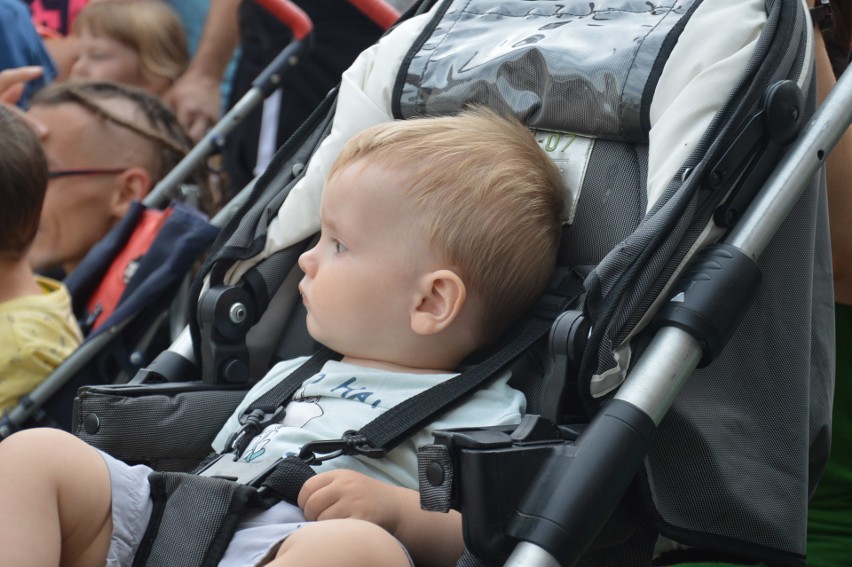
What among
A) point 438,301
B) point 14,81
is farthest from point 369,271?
point 14,81

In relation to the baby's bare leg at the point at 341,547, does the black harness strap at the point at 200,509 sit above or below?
below

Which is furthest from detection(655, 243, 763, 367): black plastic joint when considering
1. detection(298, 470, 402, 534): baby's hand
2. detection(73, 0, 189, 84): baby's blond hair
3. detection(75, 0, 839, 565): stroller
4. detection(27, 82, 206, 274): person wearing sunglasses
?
detection(73, 0, 189, 84): baby's blond hair

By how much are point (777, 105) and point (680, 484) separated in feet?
1.74

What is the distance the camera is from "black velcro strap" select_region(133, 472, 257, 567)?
155 cm

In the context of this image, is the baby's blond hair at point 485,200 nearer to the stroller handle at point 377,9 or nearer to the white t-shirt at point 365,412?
the white t-shirt at point 365,412

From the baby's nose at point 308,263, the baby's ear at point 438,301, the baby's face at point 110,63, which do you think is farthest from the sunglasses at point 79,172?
the baby's ear at point 438,301

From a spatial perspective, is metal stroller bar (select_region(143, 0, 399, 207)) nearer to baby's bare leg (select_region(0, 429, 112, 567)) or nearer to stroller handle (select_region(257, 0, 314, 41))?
stroller handle (select_region(257, 0, 314, 41))

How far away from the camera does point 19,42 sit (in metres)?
3.98

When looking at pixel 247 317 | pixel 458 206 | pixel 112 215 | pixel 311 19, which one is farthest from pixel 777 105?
pixel 311 19

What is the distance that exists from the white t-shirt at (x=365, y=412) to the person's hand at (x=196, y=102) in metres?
2.52

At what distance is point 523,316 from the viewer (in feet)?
6.36

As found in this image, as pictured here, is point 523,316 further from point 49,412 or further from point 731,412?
point 49,412

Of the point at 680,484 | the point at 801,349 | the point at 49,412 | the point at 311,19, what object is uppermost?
the point at 801,349

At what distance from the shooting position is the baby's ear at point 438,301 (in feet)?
5.98
